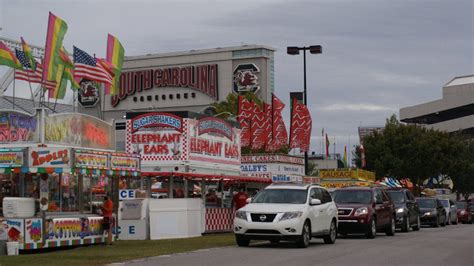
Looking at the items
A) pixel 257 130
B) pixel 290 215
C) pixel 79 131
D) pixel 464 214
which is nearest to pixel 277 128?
pixel 257 130

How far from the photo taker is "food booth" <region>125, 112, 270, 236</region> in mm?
27609

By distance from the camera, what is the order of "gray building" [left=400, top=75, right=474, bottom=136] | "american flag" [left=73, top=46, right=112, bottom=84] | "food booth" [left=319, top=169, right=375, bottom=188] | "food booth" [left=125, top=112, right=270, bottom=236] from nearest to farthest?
"american flag" [left=73, top=46, right=112, bottom=84] → "food booth" [left=125, top=112, right=270, bottom=236] → "food booth" [left=319, top=169, right=375, bottom=188] → "gray building" [left=400, top=75, right=474, bottom=136]

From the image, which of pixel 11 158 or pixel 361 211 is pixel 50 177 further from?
pixel 361 211

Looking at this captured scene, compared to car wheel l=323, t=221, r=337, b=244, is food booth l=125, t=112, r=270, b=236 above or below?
above

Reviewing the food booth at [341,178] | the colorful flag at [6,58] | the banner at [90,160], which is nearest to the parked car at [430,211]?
the food booth at [341,178]

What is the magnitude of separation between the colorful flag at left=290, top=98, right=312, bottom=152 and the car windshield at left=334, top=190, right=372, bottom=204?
44.7 ft

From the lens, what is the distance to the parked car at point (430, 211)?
39.9m

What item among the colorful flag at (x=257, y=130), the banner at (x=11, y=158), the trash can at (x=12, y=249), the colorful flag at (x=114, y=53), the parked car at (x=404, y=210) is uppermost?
the colorful flag at (x=114, y=53)

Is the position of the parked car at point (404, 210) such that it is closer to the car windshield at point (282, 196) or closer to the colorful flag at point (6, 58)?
the car windshield at point (282, 196)

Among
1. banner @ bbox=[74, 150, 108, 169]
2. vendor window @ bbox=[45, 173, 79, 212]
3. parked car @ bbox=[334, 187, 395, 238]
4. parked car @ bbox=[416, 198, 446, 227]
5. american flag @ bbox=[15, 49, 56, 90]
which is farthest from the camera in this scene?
parked car @ bbox=[416, 198, 446, 227]

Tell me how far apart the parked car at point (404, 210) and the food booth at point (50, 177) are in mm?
13384

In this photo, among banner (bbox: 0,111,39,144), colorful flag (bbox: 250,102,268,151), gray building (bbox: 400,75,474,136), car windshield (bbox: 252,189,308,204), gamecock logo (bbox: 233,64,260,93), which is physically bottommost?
car windshield (bbox: 252,189,308,204)

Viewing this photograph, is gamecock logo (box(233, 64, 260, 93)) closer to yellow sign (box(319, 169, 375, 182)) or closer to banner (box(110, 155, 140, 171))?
yellow sign (box(319, 169, 375, 182))

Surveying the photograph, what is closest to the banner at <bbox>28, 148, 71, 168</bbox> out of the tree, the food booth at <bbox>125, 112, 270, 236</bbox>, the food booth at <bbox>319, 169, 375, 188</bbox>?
the food booth at <bbox>125, 112, 270, 236</bbox>
